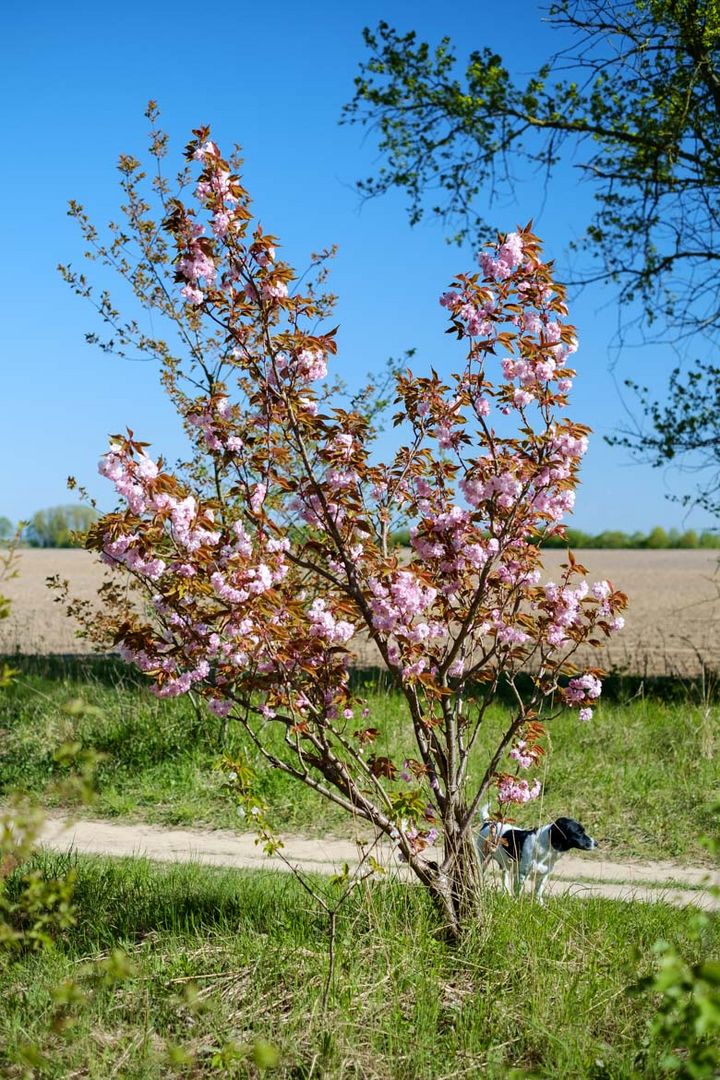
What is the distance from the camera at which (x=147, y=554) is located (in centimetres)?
437

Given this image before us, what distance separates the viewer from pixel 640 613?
878 inches

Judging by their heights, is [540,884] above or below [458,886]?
below

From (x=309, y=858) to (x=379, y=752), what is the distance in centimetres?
166

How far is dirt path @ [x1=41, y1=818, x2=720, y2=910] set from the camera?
20.5 feet

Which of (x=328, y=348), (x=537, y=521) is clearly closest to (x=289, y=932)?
(x=537, y=521)

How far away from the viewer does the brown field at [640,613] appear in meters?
14.2

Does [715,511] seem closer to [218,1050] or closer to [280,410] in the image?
[280,410]

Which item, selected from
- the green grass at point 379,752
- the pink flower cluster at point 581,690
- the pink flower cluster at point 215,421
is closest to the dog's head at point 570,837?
the pink flower cluster at point 581,690

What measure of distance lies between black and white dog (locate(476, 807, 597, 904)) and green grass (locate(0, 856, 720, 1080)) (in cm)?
20

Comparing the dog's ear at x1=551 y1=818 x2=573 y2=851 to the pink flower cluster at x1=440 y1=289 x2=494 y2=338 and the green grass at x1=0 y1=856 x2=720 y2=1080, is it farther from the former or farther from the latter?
the pink flower cluster at x1=440 y1=289 x2=494 y2=338

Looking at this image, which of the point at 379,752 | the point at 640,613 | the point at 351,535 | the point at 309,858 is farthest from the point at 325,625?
the point at 640,613

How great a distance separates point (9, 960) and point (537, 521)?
3.05 metres

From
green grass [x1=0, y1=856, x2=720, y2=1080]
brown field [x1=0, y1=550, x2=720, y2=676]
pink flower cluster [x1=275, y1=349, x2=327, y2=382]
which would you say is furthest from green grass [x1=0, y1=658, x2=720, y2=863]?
pink flower cluster [x1=275, y1=349, x2=327, y2=382]

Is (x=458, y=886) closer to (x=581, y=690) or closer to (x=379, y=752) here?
(x=581, y=690)
